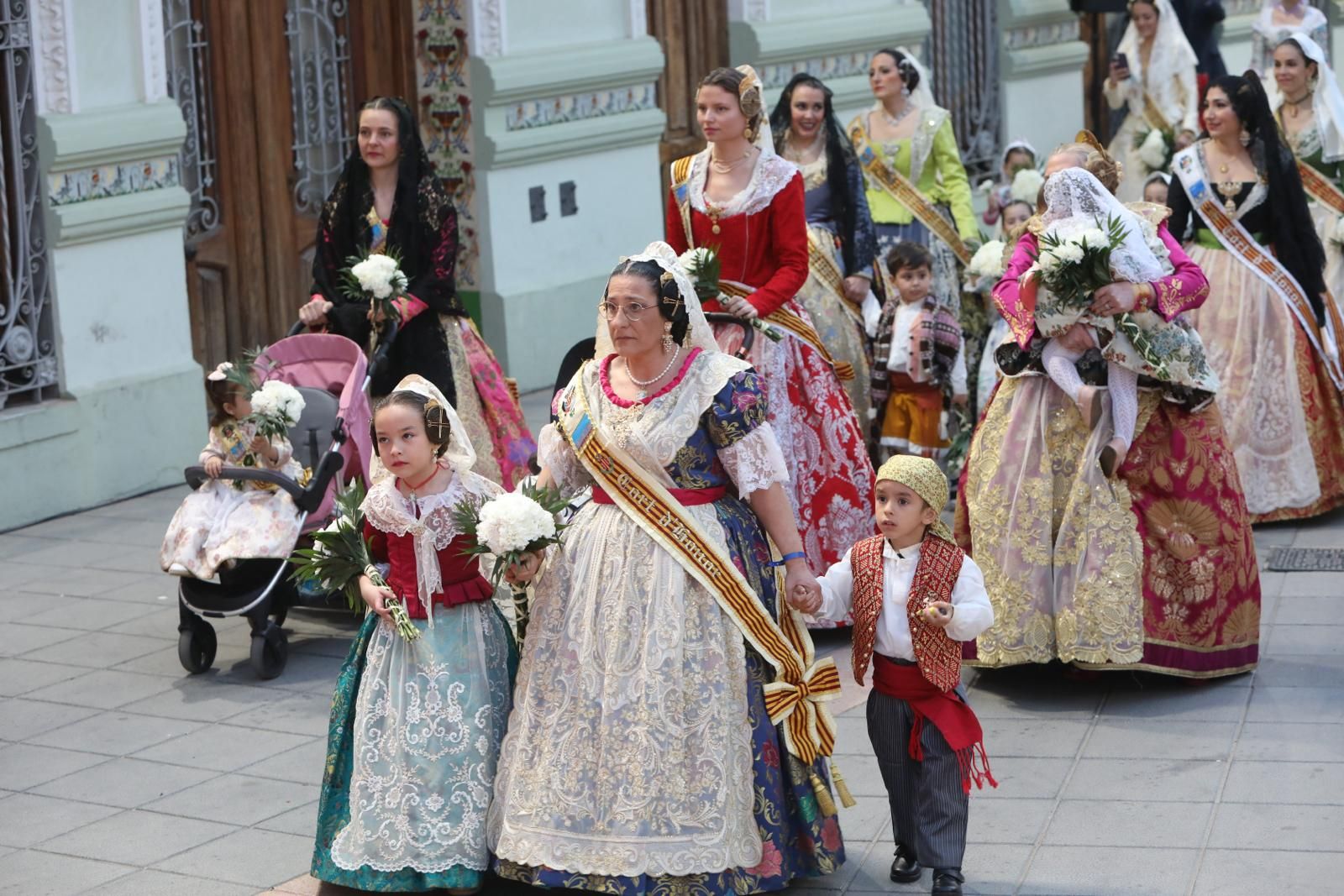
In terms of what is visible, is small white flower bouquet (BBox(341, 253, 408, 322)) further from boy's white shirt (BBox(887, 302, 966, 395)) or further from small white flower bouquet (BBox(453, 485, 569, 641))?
small white flower bouquet (BBox(453, 485, 569, 641))

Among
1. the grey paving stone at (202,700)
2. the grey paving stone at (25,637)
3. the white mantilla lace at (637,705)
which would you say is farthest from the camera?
the grey paving stone at (25,637)

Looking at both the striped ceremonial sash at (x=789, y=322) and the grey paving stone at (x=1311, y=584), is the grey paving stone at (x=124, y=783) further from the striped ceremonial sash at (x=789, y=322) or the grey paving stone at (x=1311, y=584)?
the grey paving stone at (x=1311, y=584)

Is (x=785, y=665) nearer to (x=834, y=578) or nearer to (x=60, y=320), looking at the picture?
(x=834, y=578)

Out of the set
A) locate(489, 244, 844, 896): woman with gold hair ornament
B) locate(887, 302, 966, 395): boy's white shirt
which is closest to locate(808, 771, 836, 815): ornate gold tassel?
locate(489, 244, 844, 896): woman with gold hair ornament

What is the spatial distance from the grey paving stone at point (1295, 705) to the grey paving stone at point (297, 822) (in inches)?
112

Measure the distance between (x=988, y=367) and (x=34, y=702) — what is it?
4.23 metres

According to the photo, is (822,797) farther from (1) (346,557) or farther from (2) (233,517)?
(2) (233,517)

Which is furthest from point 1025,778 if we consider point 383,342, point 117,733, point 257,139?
point 257,139

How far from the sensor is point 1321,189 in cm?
993

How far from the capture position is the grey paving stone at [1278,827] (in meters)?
5.59

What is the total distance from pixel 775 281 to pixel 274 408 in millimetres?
1781

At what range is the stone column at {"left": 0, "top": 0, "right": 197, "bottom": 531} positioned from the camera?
958 centimetres

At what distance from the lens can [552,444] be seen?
5.50m

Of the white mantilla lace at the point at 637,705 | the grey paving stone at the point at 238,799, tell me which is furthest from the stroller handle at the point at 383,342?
the white mantilla lace at the point at 637,705
